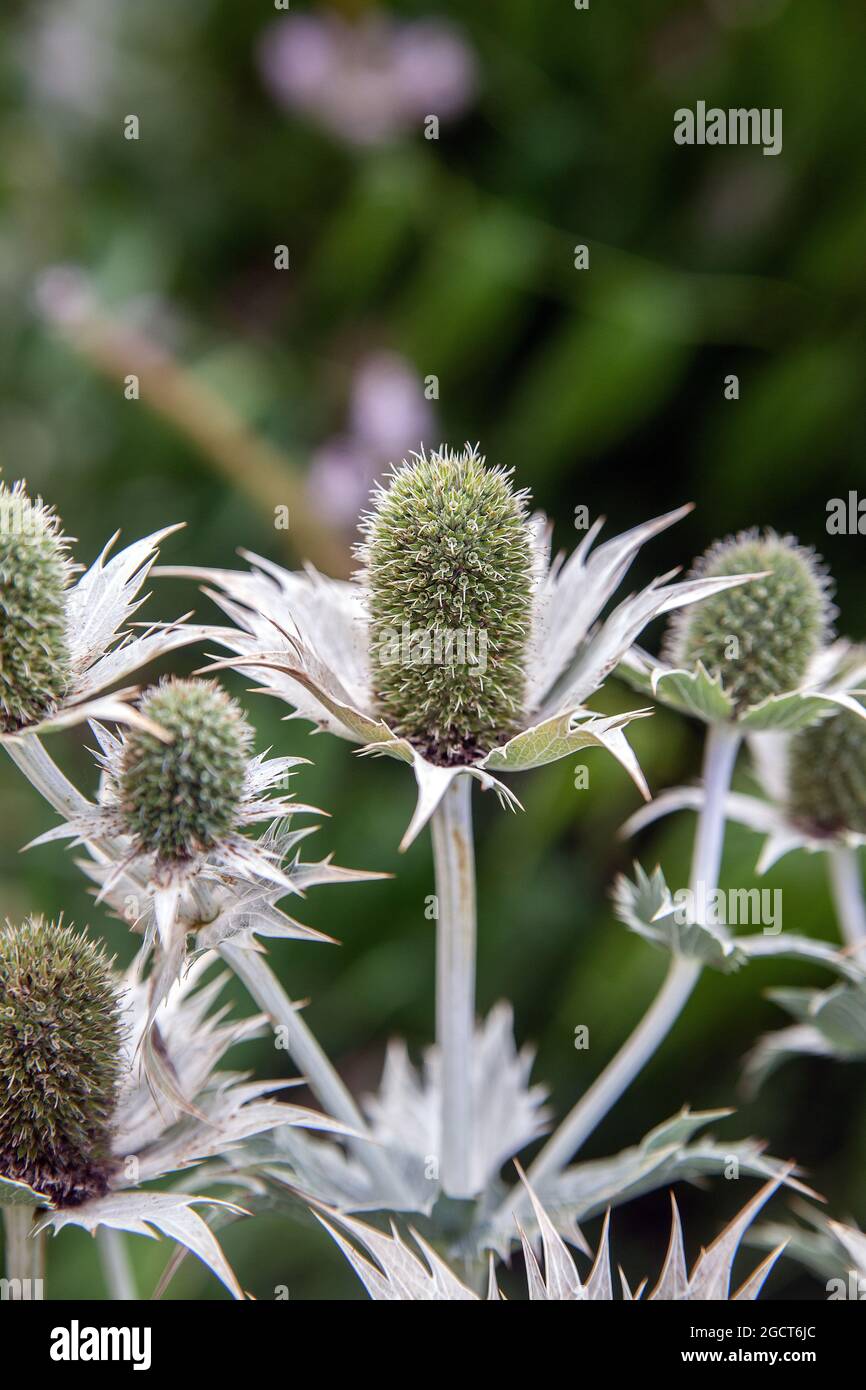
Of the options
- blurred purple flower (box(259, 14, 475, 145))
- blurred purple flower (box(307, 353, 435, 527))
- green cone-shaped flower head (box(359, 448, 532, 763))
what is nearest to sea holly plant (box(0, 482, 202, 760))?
green cone-shaped flower head (box(359, 448, 532, 763))

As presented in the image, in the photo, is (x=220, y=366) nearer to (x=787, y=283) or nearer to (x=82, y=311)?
(x=82, y=311)

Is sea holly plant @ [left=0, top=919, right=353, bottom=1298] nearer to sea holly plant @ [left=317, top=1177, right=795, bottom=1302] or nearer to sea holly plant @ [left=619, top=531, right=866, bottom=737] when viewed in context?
sea holly plant @ [left=317, top=1177, right=795, bottom=1302]

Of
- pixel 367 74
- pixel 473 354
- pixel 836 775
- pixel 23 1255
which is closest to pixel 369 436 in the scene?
pixel 473 354

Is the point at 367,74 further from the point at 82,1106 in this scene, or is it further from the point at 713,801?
the point at 82,1106

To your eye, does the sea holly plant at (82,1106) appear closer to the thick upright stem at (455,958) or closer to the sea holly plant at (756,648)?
the thick upright stem at (455,958)

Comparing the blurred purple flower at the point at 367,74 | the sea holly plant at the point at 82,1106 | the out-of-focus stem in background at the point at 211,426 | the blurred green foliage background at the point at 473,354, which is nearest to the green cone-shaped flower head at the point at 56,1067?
the sea holly plant at the point at 82,1106

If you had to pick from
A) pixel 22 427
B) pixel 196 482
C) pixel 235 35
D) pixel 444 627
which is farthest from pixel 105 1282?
pixel 235 35
